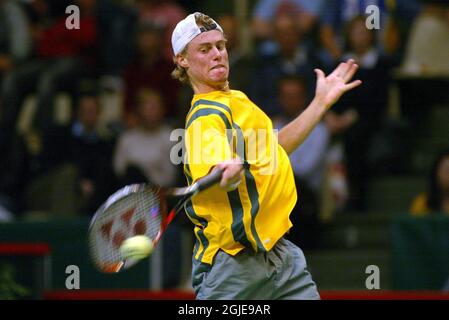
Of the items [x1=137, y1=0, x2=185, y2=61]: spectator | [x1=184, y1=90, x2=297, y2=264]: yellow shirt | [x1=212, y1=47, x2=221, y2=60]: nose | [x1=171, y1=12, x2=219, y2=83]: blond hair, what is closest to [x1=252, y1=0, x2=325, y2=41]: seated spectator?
[x1=137, y1=0, x2=185, y2=61]: spectator

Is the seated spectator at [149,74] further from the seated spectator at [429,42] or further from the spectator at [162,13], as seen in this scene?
the seated spectator at [429,42]

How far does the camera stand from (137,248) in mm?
5305

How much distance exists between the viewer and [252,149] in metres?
5.56

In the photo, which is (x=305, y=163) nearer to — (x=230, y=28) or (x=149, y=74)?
(x=230, y=28)

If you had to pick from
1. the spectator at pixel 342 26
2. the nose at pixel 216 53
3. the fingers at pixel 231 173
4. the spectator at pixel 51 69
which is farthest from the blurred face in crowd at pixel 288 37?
the fingers at pixel 231 173

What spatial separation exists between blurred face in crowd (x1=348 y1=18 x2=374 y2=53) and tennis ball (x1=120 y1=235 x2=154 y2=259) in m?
4.63

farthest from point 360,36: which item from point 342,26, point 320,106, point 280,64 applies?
point 320,106

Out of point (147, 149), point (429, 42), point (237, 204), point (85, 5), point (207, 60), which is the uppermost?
point (85, 5)

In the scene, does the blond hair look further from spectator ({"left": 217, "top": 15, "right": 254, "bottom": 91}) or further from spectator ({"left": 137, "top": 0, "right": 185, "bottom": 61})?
spectator ({"left": 137, "top": 0, "right": 185, "bottom": 61})

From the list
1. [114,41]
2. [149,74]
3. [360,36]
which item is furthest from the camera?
[114,41]

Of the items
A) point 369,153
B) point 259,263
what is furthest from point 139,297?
point 259,263

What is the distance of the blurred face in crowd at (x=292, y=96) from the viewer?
371 inches

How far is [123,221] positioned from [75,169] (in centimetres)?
444

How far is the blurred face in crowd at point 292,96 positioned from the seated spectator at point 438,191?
3.89ft
